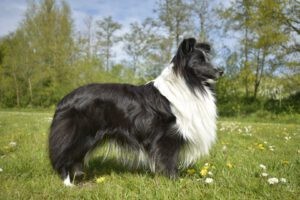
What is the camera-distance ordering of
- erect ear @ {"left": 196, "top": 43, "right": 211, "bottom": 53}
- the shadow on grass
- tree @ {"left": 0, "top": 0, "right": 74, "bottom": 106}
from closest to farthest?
erect ear @ {"left": 196, "top": 43, "right": 211, "bottom": 53}, the shadow on grass, tree @ {"left": 0, "top": 0, "right": 74, "bottom": 106}

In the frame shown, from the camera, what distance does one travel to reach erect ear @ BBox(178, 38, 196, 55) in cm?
480

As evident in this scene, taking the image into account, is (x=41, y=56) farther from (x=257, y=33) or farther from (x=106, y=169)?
(x=106, y=169)

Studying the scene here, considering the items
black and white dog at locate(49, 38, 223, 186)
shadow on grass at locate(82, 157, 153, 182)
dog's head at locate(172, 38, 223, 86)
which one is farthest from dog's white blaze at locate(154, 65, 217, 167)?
shadow on grass at locate(82, 157, 153, 182)

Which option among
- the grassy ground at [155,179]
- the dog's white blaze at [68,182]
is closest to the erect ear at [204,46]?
the grassy ground at [155,179]

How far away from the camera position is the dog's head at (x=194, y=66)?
15.9 ft

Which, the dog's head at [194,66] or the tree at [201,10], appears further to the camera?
the tree at [201,10]

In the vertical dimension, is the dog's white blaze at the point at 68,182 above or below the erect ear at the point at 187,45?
below

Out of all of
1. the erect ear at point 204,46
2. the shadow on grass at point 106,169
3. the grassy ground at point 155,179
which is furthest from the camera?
the shadow on grass at point 106,169

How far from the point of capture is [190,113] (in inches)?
186

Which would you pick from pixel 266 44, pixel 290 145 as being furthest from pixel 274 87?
pixel 290 145

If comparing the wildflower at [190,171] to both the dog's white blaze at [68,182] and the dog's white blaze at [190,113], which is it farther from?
the dog's white blaze at [68,182]

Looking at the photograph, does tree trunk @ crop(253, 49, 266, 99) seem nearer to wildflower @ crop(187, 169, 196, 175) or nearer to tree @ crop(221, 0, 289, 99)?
tree @ crop(221, 0, 289, 99)

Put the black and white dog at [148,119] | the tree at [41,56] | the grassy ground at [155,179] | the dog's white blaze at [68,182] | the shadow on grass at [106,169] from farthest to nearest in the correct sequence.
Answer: the tree at [41,56] → the shadow on grass at [106,169] → the black and white dog at [148,119] → the dog's white blaze at [68,182] → the grassy ground at [155,179]

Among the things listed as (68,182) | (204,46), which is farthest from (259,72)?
(68,182)
